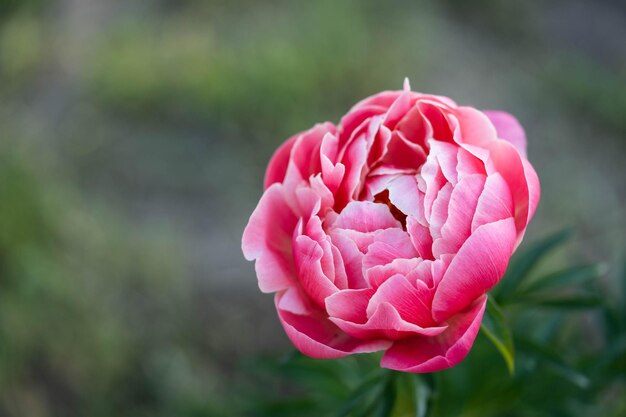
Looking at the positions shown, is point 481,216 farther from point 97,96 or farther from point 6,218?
point 97,96

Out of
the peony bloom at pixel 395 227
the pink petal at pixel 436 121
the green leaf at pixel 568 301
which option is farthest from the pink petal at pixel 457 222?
the green leaf at pixel 568 301

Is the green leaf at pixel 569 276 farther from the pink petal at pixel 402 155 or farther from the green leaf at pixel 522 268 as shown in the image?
the pink petal at pixel 402 155

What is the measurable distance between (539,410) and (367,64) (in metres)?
2.19

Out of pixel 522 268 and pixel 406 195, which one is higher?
pixel 406 195

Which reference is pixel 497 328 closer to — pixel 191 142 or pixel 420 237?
pixel 420 237

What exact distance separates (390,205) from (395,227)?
0.04m

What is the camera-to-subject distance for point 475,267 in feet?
2.54

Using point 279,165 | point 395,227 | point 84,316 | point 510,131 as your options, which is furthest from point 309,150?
→ point 84,316

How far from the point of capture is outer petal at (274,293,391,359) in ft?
2.60

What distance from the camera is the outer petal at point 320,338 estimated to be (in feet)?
2.60

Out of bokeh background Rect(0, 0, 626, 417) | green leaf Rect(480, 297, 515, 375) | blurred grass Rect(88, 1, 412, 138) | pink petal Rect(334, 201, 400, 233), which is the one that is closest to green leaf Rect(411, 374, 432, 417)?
green leaf Rect(480, 297, 515, 375)

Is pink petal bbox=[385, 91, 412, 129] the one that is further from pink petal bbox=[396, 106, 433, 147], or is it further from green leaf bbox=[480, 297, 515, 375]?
green leaf bbox=[480, 297, 515, 375]

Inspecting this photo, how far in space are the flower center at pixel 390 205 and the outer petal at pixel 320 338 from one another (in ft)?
0.48

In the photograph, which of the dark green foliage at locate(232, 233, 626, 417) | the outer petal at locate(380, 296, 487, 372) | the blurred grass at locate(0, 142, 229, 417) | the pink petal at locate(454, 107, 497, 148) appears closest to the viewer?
the outer petal at locate(380, 296, 487, 372)
